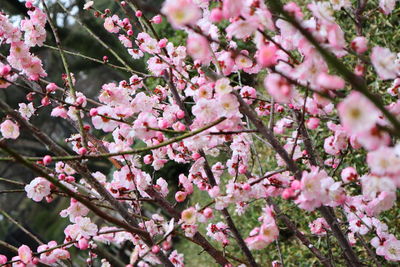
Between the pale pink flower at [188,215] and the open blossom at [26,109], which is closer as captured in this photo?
the pale pink flower at [188,215]

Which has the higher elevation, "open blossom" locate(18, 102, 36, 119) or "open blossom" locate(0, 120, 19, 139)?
"open blossom" locate(18, 102, 36, 119)

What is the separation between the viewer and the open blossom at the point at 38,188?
1.39 metres

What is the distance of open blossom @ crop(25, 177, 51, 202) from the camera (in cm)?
139

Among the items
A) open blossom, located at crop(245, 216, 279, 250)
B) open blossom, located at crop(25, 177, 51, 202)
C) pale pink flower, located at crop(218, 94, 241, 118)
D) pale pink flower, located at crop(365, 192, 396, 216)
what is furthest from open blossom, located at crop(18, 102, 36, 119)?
pale pink flower, located at crop(365, 192, 396, 216)

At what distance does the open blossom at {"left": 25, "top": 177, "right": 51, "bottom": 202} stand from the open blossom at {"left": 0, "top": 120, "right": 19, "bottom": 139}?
0.18 metres

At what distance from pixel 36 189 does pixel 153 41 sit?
2.48 feet

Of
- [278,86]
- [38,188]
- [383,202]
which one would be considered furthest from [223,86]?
[38,188]

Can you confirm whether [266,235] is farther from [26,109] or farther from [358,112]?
[26,109]

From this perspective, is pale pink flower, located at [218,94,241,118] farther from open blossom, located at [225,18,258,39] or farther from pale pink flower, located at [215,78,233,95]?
open blossom, located at [225,18,258,39]

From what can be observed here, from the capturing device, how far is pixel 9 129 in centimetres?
144

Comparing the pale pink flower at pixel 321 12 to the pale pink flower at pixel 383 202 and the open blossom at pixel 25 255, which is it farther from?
the open blossom at pixel 25 255

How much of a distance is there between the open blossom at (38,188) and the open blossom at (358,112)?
1.05 metres

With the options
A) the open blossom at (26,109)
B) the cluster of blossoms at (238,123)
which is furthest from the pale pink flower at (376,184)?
the open blossom at (26,109)

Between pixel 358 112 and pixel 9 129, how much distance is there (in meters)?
1.20
